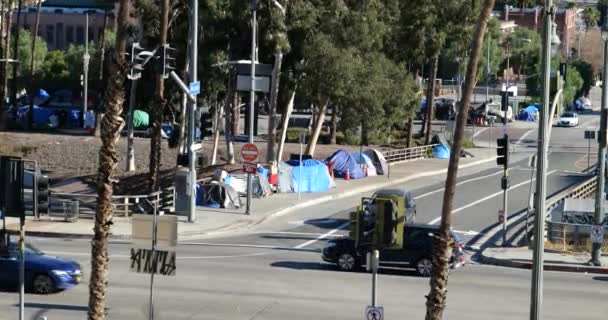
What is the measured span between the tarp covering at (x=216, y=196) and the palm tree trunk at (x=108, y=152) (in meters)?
28.3

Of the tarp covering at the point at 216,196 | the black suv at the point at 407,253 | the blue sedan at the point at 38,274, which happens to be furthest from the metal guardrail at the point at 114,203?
the blue sedan at the point at 38,274

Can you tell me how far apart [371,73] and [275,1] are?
26.8ft

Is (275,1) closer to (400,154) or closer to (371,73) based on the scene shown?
(371,73)

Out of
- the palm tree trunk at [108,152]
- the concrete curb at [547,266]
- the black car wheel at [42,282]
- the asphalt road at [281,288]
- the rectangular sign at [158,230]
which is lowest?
the concrete curb at [547,266]

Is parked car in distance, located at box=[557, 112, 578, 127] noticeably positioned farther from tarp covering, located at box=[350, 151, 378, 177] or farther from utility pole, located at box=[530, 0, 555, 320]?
utility pole, located at box=[530, 0, 555, 320]

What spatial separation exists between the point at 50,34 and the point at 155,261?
102 m

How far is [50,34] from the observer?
11788 centimetres

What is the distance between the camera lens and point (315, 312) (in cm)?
2511

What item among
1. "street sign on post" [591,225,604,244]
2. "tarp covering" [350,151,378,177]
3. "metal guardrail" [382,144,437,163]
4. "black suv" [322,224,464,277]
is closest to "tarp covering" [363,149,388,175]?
"tarp covering" [350,151,378,177]

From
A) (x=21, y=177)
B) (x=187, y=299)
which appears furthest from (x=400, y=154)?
(x=21, y=177)

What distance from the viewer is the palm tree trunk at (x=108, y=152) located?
15.3 meters

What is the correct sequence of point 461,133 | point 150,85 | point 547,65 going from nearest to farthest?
point 461,133 → point 547,65 → point 150,85

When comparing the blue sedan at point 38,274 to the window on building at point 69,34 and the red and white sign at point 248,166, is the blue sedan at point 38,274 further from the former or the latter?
the window on building at point 69,34

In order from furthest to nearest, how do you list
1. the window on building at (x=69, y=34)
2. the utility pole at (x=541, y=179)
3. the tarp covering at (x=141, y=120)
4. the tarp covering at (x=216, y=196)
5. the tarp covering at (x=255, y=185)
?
the window on building at (x=69, y=34)
the tarp covering at (x=141, y=120)
the tarp covering at (x=255, y=185)
the tarp covering at (x=216, y=196)
the utility pole at (x=541, y=179)
